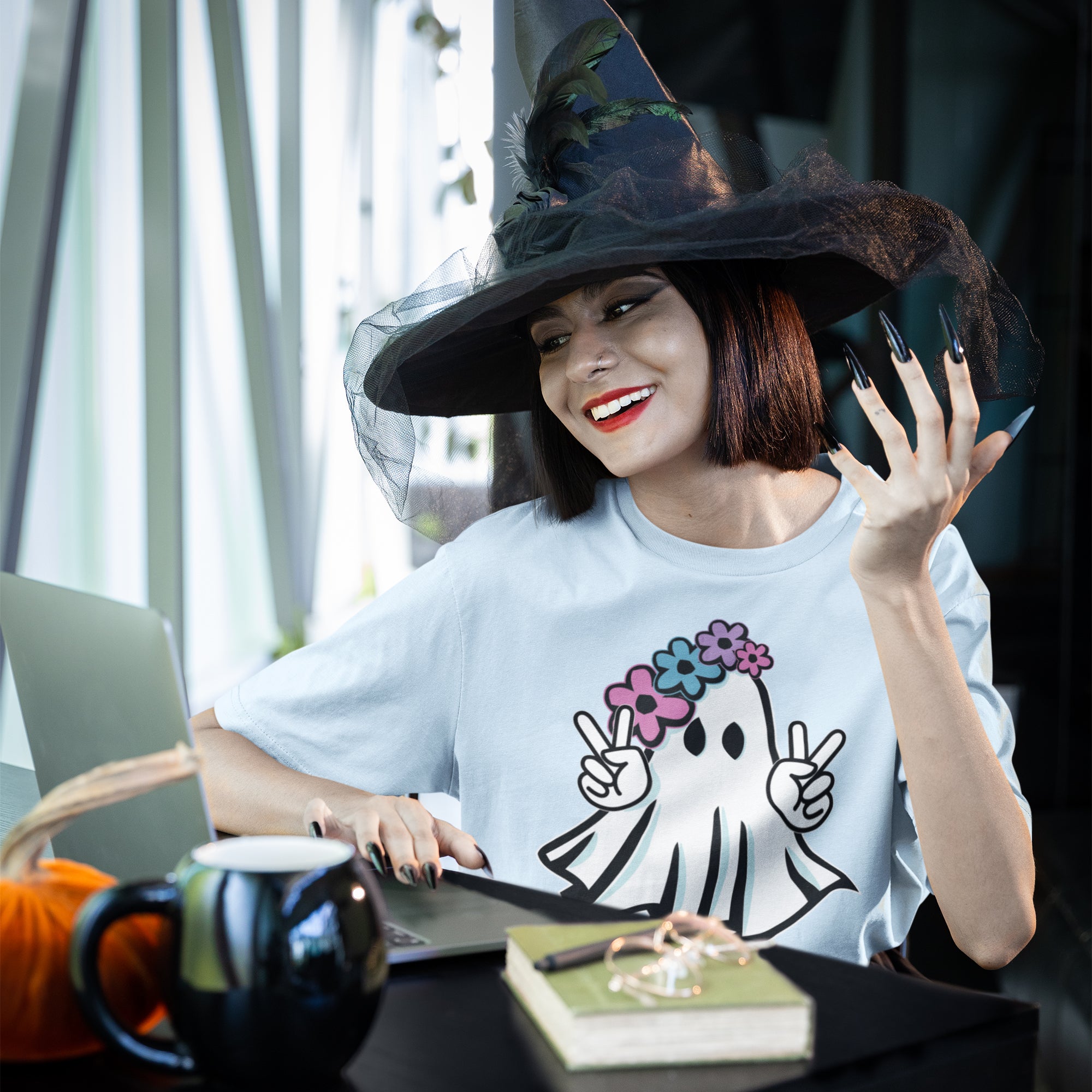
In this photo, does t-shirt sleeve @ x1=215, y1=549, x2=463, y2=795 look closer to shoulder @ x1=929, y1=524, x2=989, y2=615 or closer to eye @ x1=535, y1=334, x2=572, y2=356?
eye @ x1=535, y1=334, x2=572, y2=356

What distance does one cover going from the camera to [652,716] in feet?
4.06

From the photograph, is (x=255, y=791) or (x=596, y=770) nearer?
(x=255, y=791)

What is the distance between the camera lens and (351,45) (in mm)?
4117

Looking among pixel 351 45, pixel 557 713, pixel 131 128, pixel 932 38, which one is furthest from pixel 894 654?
pixel 351 45

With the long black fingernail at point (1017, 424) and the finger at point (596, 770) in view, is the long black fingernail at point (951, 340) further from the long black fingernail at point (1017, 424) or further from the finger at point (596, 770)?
the finger at point (596, 770)

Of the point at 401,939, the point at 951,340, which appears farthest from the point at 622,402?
the point at 401,939

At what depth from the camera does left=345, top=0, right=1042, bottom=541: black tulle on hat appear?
1.09 metres

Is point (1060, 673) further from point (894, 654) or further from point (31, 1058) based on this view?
point (31, 1058)

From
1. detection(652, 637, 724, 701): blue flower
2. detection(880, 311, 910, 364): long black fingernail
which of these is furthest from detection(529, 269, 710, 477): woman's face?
detection(880, 311, 910, 364): long black fingernail

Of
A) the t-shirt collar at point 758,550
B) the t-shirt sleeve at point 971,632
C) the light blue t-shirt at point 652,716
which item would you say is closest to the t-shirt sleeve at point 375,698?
the light blue t-shirt at point 652,716

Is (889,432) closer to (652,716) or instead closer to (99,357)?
(652,716)

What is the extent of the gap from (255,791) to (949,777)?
0.63 metres

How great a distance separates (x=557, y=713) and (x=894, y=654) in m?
0.44

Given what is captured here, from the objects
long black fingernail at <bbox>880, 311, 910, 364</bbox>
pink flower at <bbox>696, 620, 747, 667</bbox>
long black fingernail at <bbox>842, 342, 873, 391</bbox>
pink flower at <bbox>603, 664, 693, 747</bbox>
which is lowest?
pink flower at <bbox>603, 664, 693, 747</bbox>
